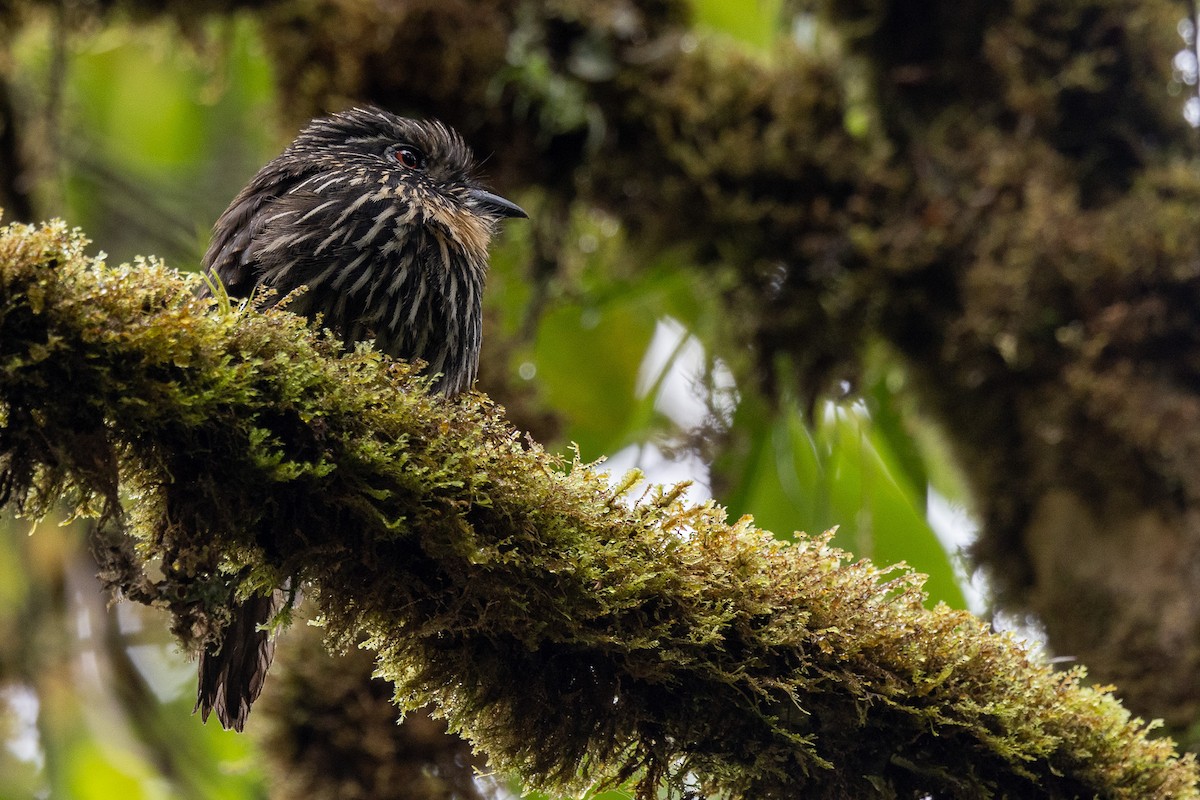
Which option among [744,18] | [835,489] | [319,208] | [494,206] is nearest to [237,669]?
[319,208]

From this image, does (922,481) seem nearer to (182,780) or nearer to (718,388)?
(718,388)

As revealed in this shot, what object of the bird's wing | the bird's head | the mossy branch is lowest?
the mossy branch

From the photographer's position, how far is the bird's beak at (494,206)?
3.18m

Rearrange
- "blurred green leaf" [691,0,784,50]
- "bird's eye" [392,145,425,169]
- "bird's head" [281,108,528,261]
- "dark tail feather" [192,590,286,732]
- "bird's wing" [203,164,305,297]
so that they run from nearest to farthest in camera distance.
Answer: "dark tail feather" [192,590,286,732], "bird's wing" [203,164,305,297], "bird's head" [281,108,528,261], "bird's eye" [392,145,425,169], "blurred green leaf" [691,0,784,50]

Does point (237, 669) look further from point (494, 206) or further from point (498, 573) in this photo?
point (494, 206)

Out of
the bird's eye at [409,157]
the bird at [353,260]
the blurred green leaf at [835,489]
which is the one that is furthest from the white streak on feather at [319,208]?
the blurred green leaf at [835,489]

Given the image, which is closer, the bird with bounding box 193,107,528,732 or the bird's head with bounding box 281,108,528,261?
the bird with bounding box 193,107,528,732

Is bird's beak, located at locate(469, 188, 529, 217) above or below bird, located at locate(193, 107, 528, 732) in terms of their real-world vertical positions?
above

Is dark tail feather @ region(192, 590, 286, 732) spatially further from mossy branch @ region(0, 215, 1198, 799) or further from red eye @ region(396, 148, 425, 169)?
red eye @ region(396, 148, 425, 169)

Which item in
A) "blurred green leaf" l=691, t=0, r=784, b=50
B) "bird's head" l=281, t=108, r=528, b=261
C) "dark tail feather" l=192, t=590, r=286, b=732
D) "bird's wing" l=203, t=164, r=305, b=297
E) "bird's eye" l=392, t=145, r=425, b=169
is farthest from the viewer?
"blurred green leaf" l=691, t=0, r=784, b=50

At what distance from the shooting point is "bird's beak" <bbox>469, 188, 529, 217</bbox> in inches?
125

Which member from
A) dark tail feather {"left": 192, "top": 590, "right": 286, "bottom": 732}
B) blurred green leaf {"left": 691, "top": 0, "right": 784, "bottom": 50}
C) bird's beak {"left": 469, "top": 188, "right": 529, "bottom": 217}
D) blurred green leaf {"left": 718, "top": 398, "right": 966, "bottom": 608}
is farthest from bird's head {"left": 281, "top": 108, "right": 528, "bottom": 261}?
blurred green leaf {"left": 691, "top": 0, "right": 784, "bottom": 50}

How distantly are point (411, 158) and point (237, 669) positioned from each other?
1.42 m

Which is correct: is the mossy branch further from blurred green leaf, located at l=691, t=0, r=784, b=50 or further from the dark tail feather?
blurred green leaf, located at l=691, t=0, r=784, b=50
